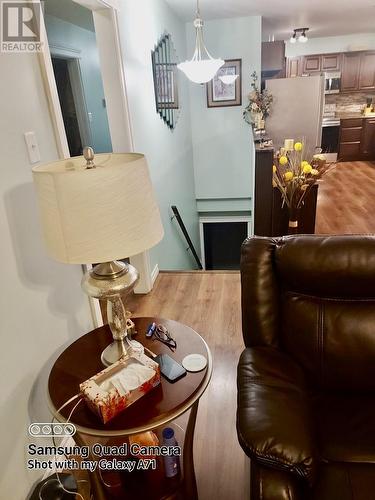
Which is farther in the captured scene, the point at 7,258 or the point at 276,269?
the point at 276,269

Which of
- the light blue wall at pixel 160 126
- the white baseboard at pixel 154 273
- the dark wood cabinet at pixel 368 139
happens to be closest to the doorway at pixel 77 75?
the light blue wall at pixel 160 126

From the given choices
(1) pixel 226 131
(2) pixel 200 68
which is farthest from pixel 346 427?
(1) pixel 226 131

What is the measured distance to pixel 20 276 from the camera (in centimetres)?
125

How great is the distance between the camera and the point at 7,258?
1.18 meters

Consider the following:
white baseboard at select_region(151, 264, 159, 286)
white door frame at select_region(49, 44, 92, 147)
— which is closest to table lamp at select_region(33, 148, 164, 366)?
white baseboard at select_region(151, 264, 159, 286)

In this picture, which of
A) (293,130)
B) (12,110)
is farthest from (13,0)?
(293,130)

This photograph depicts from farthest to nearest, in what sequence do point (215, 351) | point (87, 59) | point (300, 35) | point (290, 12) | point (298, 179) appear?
point (300, 35)
point (290, 12)
point (87, 59)
point (298, 179)
point (215, 351)

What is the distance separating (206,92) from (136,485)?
15.6ft

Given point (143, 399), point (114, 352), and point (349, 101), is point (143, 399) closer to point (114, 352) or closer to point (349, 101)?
point (114, 352)

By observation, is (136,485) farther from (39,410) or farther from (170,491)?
(39,410)

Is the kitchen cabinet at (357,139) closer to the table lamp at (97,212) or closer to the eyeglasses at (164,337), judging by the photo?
the eyeglasses at (164,337)

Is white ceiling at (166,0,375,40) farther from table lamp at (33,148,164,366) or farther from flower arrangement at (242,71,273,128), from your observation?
table lamp at (33,148,164,366)

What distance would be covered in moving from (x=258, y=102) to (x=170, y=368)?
14.1ft

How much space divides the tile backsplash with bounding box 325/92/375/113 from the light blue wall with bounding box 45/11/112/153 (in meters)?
5.62
